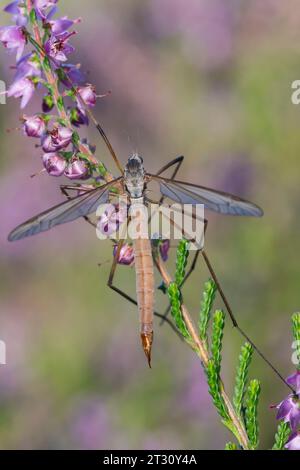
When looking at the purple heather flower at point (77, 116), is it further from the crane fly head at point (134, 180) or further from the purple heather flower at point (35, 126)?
the crane fly head at point (134, 180)

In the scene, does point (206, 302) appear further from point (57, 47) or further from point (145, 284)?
point (57, 47)

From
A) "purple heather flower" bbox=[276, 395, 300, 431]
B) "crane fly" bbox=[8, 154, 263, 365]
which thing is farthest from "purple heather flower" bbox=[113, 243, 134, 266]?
"purple heather flower" bbox=[276, 395, 300, 431]

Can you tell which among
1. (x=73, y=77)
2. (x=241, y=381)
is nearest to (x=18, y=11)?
(x=73, y=77)

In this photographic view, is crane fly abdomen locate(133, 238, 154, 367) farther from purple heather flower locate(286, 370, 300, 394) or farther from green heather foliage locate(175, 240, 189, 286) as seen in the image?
purple heather flower locate(286, 370, 300, 394)

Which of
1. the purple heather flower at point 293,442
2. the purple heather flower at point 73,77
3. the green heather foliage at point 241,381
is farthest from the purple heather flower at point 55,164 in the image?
the purple heather flower at point 293,442

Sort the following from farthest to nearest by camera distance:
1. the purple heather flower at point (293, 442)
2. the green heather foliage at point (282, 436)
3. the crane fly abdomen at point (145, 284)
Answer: the crane fly abdomen at point (145, 284) < the green heather foliage at point (282, 436) < the purple heather flower at point (293, 442)

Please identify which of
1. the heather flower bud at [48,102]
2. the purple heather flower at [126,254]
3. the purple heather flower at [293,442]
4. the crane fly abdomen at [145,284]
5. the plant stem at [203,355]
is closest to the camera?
the purple heather flower at [293,442]
